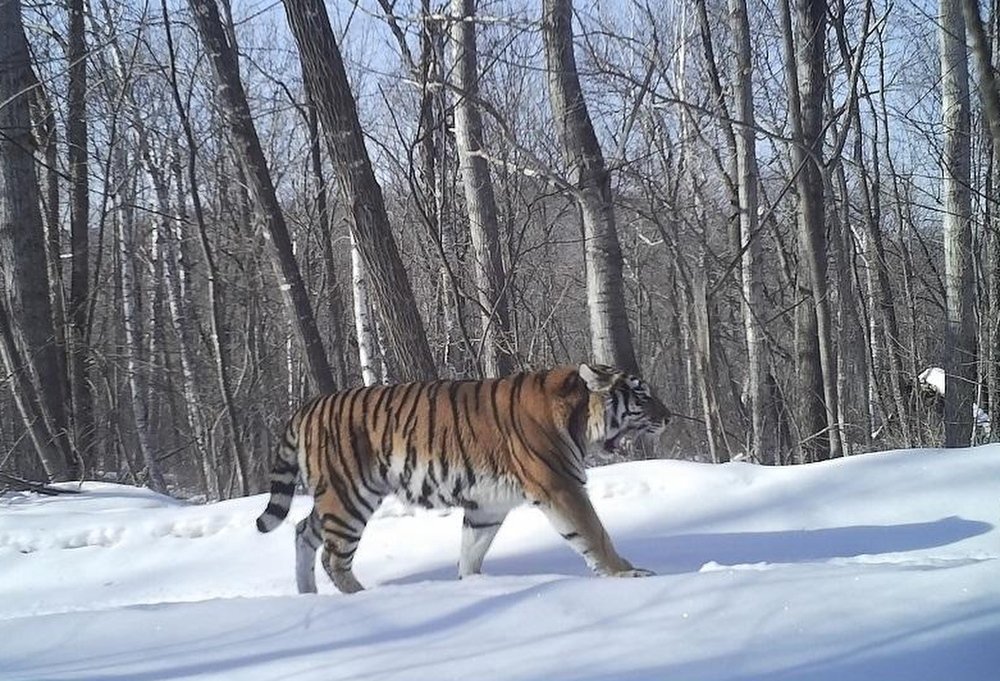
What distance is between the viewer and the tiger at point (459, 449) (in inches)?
193

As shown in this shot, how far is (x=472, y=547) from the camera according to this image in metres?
5.01

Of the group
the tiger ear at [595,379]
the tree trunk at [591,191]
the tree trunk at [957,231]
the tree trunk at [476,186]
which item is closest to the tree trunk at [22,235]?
the tree trunk at [476,186]

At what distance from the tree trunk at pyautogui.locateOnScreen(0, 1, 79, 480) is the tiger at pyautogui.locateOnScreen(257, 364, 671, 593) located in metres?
6.68

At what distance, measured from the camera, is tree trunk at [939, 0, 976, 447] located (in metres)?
8.62

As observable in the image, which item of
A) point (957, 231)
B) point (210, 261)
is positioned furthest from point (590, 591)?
point (210, 261)

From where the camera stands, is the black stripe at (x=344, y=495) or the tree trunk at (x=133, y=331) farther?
the tree trunk at (x=133, y=331)

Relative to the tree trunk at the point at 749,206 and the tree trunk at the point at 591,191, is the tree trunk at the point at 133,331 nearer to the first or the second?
the tree trunk at the point at 591,191

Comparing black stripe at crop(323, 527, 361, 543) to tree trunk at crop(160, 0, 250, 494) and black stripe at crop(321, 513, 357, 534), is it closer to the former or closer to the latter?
black stripe at crop(321, 513, 357, 534)

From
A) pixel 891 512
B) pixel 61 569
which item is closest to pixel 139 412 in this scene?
pixel 61 569

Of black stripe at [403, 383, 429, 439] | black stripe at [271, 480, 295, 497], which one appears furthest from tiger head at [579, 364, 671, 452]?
black stripe at [271, 480, 295, 497]

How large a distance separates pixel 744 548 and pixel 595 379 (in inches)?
54.4

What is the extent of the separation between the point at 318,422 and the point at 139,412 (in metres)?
9.86

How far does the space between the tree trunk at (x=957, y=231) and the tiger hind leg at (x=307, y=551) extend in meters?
6.69

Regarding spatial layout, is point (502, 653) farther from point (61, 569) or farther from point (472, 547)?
point (61, 569)
